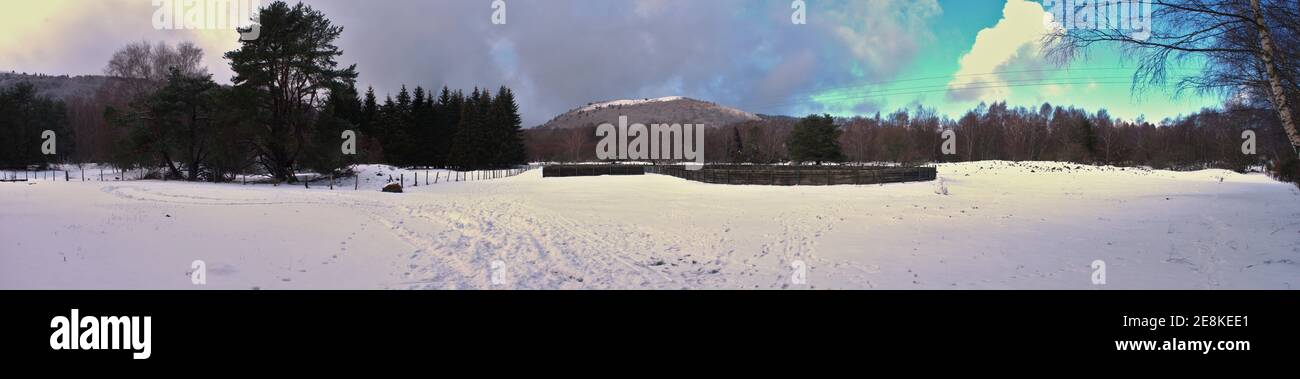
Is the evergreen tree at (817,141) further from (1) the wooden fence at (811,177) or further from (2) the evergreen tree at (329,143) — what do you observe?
(2) the evergreen tree at (329,143)

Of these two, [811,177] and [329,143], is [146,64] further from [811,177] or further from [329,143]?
[811,177]

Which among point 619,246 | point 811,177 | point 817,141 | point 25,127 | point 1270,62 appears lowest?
point 619,246

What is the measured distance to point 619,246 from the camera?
11.3m

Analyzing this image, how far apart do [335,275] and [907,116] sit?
150499 mm

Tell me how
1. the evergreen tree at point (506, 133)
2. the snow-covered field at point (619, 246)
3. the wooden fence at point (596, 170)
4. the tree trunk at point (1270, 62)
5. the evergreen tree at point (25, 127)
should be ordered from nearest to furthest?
the snow-covered field at point (619, 246)
the tree trunk at point (1270, 62)
the evergreen tree at point (25, 127)
the wooden fence at point (596, 170)
the evergreen tree at point (506, 133)

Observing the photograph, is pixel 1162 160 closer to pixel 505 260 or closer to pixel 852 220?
pixel 852 220

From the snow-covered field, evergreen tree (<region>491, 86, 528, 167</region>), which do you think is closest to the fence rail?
the snow-covered field

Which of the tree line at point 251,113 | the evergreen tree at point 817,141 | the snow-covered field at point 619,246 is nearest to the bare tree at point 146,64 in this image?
the tree line at point 251,113

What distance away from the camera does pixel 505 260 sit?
9523 millimetres

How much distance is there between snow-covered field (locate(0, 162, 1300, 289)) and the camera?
25.7 ft

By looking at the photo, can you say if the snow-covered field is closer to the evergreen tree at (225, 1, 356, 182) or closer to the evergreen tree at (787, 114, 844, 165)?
the evergreen tree at (225, 1, 356, 182)

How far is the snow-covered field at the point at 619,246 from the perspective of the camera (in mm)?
7840

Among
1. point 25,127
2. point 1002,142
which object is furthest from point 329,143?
point 1002,142

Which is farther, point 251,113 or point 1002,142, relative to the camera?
point 1002,142
